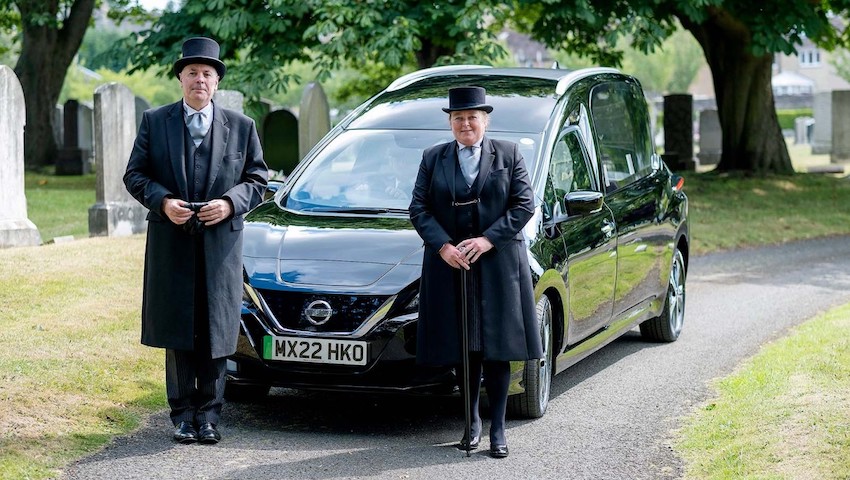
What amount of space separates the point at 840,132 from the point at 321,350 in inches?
1210

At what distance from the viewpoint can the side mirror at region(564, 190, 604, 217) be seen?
7.92 m

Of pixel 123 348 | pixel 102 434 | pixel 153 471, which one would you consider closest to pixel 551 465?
pixel 153 471

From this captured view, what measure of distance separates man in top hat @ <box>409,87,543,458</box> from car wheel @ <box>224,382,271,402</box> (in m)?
1.59

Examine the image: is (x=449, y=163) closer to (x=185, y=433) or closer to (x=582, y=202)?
(x=582, y=202)

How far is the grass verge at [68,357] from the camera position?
6.82 m

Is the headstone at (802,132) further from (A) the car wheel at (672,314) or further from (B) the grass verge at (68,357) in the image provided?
(B) the grass verge at (68,357)

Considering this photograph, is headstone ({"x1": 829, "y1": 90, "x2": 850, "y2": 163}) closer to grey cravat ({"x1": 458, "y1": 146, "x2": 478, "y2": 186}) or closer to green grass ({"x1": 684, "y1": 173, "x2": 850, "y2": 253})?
green grass ({"x1": 684, "y1": 173, "x2": 850, "y2": 253})

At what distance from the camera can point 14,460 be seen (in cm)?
634

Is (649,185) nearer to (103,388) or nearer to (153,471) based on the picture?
(103,388)

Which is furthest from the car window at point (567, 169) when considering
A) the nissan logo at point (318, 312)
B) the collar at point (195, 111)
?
the collar at point (195, 111)

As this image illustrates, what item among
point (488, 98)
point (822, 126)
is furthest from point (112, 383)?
point (822, 126)

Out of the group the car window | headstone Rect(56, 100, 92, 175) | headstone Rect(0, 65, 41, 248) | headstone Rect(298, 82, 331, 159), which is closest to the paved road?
the car window

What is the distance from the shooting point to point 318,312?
7.00 meters

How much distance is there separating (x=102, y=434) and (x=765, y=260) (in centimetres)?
1073
